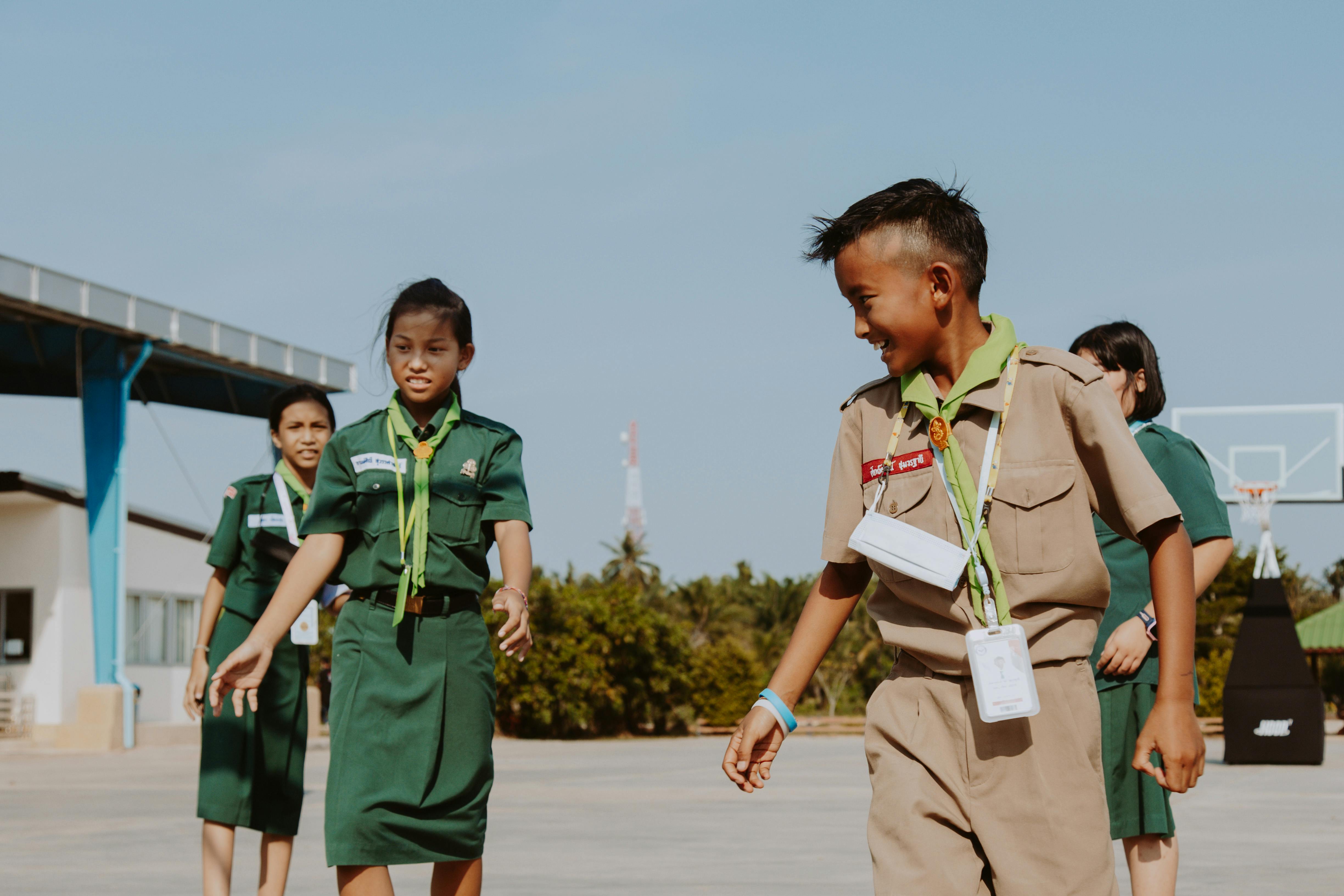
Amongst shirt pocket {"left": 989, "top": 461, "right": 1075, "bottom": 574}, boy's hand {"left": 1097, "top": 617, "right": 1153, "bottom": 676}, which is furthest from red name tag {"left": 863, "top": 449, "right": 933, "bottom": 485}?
boy's hand {"left": 1097, "top": 617, "right": 1153, "bottom": 676}

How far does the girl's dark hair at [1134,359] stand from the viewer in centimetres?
440

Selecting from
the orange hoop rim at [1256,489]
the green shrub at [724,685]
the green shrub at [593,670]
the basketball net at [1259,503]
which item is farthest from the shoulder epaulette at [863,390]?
the green shrub at [724,685]

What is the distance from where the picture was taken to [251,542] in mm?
5258

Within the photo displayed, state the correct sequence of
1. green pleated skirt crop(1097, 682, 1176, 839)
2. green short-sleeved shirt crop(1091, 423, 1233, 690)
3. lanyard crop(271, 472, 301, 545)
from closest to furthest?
green short-sleeved shirt crop(1091, 423, 1233, 690), green pleated skirt crop(1097, 682, 1176, 839), lanyard crop(271, 472, 301, 545)

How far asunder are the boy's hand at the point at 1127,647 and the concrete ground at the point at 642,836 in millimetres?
2146

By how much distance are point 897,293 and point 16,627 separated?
2998 centimetres

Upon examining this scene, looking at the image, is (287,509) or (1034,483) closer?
(1034,483)

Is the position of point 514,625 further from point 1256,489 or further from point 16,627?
point 16,627

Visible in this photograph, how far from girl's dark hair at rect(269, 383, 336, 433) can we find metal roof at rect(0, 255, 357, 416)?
1853cm

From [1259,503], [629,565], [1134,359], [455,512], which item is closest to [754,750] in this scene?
[455,512]

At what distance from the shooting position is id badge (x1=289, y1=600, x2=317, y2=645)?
16.5ft

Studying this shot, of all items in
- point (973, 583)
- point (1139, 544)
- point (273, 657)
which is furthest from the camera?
point (273, 657)

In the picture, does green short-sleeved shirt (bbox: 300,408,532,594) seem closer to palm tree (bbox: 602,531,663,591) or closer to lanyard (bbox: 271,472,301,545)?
lanyard (bbox: 271,472,301,545)

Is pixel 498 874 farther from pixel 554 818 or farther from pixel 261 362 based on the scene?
pixel 261 362
